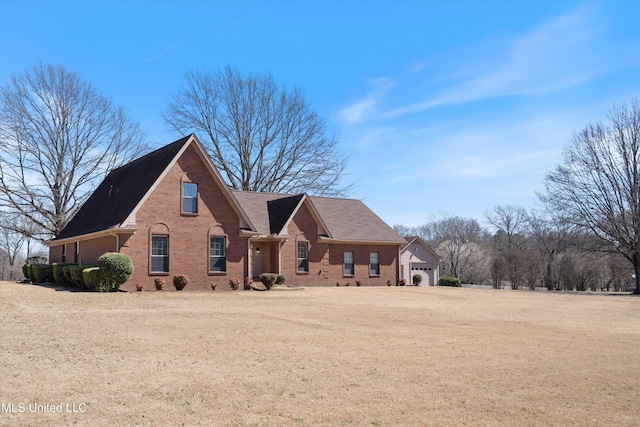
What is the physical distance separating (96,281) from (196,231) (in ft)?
Result: 19.4

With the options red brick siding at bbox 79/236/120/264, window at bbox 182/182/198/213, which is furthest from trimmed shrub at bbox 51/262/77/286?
window at bbox 182/182/198/213

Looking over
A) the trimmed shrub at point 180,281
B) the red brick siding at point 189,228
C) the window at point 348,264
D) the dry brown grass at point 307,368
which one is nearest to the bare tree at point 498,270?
the window at point 348,264

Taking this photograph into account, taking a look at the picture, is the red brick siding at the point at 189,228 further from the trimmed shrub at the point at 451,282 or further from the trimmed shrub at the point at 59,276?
the trimmed shrub at the point at 451,282

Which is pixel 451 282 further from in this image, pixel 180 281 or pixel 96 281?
pixel 96 281

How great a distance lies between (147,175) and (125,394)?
2251 cm

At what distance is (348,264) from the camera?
38656 mm

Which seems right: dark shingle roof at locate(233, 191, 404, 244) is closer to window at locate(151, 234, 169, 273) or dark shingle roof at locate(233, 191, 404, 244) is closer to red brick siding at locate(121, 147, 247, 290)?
red brick siding at locate(121, 147, 247, 290)

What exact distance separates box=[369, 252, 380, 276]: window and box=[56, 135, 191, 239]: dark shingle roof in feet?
55.8

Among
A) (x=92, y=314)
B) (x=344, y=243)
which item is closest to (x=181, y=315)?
(x=92, y=314)

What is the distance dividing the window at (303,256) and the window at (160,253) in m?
10.6

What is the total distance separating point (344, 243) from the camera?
3838 cm

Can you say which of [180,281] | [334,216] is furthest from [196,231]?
[334,216]

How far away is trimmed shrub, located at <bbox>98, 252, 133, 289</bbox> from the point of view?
23.8 m

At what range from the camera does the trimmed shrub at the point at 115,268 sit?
23797 millimetres
